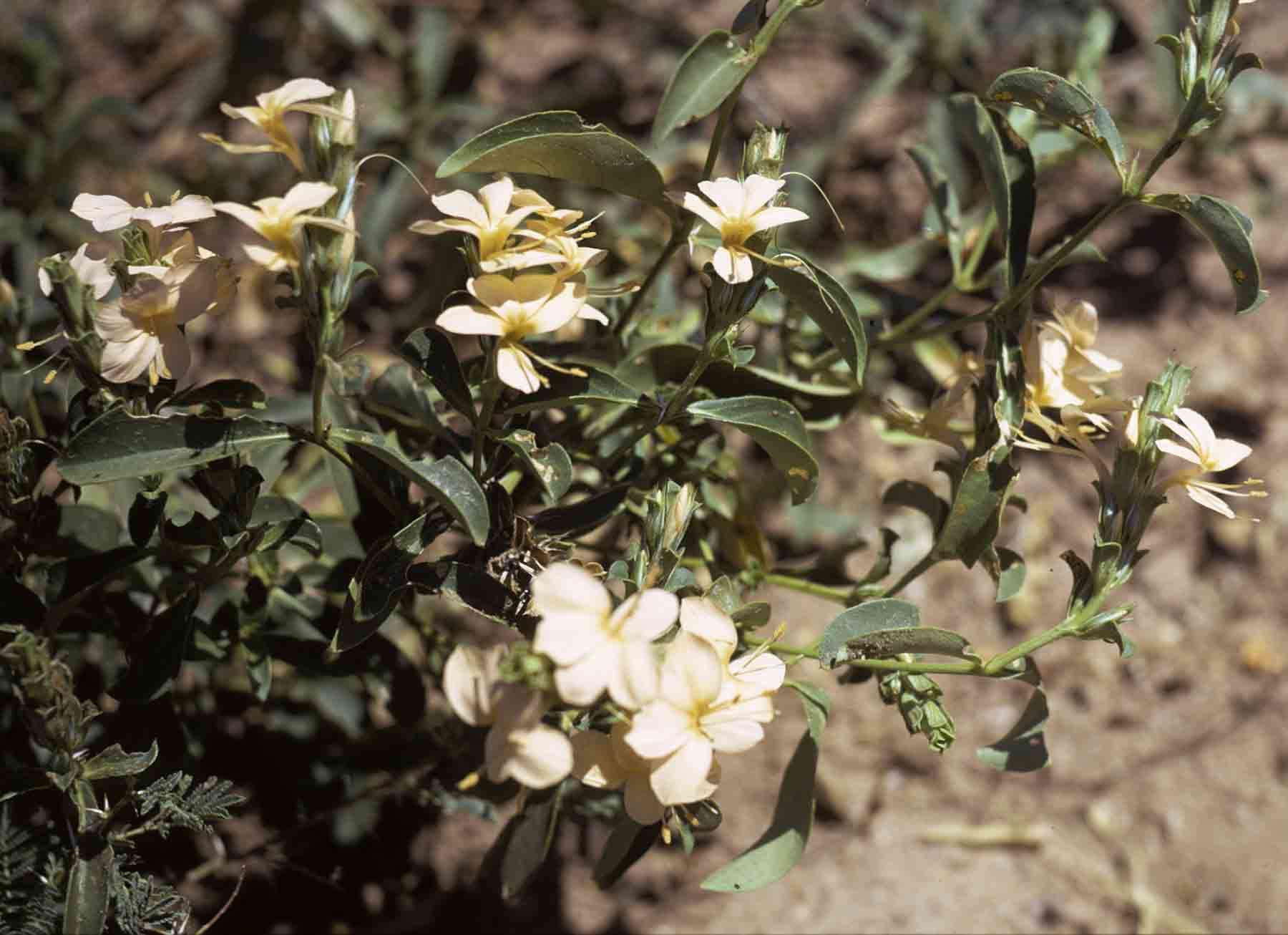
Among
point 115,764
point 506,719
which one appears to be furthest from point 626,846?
point 115,764

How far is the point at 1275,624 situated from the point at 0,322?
2.31 m

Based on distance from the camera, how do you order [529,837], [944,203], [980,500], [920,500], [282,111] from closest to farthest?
[282,111] < [980,500] < [529,837] < [920,500] < [944,203]

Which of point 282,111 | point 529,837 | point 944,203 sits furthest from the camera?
point 944,203

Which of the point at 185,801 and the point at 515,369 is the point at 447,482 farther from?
the point at 185,801

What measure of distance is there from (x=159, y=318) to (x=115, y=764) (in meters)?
0.44

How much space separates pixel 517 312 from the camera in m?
1.06

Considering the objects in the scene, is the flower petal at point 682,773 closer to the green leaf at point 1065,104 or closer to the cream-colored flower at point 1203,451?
the cream-colored flower at point 1203,451

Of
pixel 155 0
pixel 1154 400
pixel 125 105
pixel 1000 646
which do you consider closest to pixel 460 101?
pixel 125 105

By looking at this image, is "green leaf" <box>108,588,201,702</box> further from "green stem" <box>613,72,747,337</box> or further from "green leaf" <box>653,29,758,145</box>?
"green leaf" <box>653,29,758,145</box>

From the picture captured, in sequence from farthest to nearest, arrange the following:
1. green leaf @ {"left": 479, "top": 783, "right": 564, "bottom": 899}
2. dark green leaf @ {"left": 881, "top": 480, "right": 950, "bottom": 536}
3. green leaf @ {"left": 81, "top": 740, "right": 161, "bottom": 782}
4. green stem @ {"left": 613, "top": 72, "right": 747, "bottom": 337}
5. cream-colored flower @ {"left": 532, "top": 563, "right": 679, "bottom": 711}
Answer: dark green leaf @ {"left": 881, "top": 480, "right": 950, "bottom": 536} → green leaf @ {"left": 479, "top": 783, "right": 564, "bottom": 899} → green stem @ {"left": 613, "top": 72, "right": 747, "bottom": 337} → green leaf @ {"left": 81, "top": 740, "right": 161, "bottom": 782} → cream-colored flower @ {"left": 532, "top": 563, "right": 679, "bottom": 711}

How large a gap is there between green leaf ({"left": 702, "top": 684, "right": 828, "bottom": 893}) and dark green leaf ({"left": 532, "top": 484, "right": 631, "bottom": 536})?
29cm

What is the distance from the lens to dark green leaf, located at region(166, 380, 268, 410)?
119 cm

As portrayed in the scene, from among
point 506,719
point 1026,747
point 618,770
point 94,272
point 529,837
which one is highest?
point 94,272

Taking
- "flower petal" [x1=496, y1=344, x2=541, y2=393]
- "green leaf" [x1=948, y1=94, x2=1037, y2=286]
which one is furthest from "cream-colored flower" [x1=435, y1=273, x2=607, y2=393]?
"green leaf" [x1=948, y1=94, x2=1037, y2=286]
